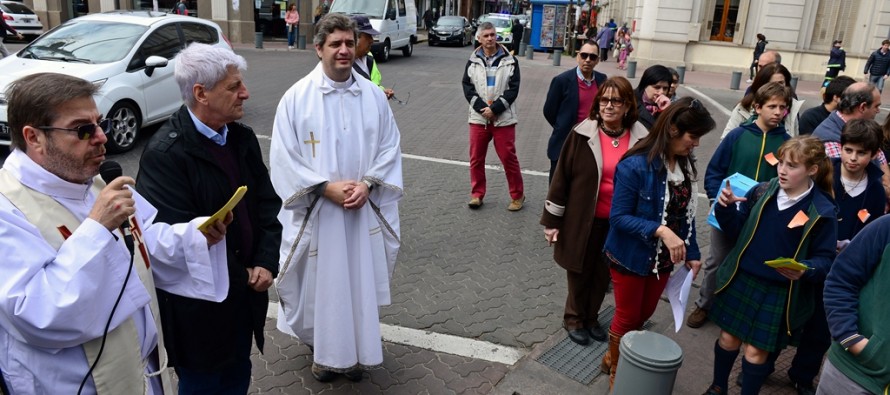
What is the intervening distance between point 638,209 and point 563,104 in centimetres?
257

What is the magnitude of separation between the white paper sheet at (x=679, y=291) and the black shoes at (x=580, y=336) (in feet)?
2.69

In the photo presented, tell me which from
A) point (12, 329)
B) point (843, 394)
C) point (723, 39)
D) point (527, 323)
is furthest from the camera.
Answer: point (723, 39)

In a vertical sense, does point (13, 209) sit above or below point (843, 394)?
above

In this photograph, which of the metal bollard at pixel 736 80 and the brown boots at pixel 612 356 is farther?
the metal bollard at pixel 736 80

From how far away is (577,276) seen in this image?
4.25m

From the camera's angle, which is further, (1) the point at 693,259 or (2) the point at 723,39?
(2) the point at 723,39

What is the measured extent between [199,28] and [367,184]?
27.2 ft

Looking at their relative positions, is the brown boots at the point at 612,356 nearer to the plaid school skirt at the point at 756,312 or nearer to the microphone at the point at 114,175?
the plaid school skirt at the point at 756,312

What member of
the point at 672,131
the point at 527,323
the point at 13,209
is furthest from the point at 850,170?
the point at 13,209

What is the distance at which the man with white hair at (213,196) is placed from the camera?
2.61 meters

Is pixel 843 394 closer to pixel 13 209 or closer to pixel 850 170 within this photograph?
pixel 850 170

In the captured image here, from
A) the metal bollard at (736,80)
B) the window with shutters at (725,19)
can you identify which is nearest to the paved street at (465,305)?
the metal bollard at (736,80)

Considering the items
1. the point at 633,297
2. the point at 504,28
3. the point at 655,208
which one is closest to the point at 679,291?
the point at 633,297

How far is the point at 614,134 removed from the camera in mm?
4031
